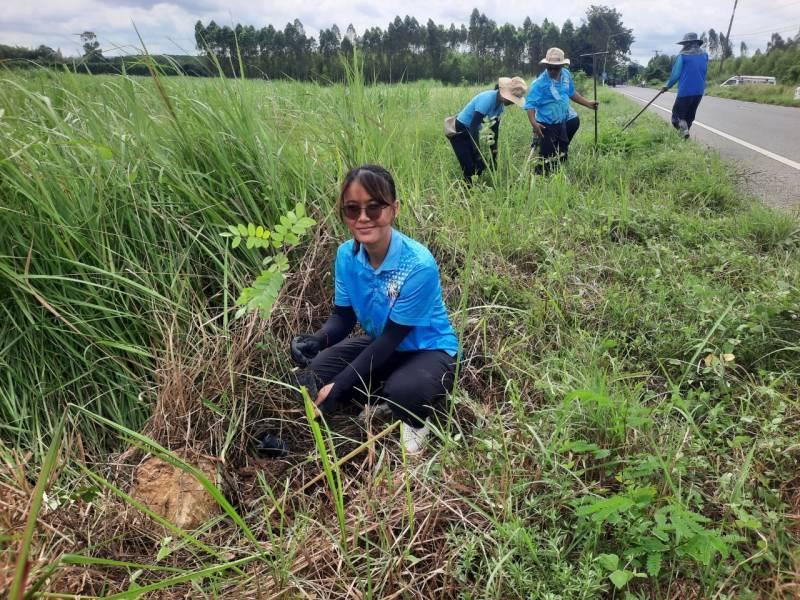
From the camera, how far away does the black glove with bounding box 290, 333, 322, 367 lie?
1.97 meters

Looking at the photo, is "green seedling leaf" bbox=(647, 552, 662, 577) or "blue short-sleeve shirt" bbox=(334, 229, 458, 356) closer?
"green seedling leaf" bbox=(647, 552, 662, 577)

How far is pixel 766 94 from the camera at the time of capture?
58.5 ft

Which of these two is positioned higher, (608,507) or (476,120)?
(476,120)

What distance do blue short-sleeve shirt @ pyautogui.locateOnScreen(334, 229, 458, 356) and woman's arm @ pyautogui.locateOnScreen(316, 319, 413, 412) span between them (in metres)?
0.06

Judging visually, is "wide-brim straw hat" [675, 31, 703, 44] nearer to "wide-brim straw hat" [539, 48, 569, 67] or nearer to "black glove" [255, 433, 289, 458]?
"wide-brim straw hat" [539, 48, 569, 67]

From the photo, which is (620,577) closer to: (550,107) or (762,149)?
(550,107)

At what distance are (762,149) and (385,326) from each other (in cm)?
681

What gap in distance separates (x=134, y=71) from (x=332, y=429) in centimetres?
197

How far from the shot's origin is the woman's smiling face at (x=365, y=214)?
67.4 inches

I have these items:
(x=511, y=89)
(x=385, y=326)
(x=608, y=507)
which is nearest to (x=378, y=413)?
(x=385, y=326)

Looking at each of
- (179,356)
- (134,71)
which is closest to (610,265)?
(179,356)

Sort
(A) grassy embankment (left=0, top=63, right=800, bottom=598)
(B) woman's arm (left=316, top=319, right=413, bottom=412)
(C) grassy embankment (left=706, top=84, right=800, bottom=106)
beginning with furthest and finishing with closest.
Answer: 1. (C) grassy embankment (left=706, top=84, right=800, bottom=106)
2. (B) woman's arm (left=316, top=319, right=413, bottom=412)
3. (A) grassy embankment (left=0, top=63, right=800, bottom=598)

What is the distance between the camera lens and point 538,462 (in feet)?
4.90

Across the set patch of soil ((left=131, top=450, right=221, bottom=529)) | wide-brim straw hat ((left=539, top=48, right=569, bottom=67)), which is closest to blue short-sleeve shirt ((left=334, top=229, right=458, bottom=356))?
patch of soil ((left=131, top=450, right=221, bottom=529))
